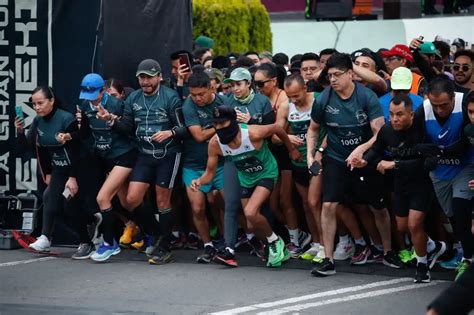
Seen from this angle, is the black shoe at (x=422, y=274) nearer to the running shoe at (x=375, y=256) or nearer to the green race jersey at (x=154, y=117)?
the running shoe at (x=375, y=256)

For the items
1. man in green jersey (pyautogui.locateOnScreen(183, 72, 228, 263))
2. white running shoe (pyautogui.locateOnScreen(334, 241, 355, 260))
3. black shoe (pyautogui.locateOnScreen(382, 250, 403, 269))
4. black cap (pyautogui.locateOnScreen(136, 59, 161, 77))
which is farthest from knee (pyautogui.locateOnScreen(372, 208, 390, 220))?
black cap (pyautogui.locateOnScreen(136, 59, 161, 77))

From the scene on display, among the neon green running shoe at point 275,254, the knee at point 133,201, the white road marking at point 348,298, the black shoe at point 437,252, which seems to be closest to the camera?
the white road marking at point 348,298

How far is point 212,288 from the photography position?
36.0 feet

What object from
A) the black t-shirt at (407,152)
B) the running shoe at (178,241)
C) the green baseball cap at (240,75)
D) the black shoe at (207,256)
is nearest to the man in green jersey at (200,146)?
the black shoe at (207,256)

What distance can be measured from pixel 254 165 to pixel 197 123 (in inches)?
32.4

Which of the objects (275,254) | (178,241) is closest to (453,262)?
(275,254)

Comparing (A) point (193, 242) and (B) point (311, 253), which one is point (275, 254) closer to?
(B) point (311, 253)

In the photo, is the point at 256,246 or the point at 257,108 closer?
the point at 257,108

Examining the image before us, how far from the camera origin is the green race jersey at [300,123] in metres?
12.2

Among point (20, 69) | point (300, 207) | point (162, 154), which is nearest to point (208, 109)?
point (162, 154)

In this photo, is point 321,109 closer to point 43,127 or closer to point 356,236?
point 356,236

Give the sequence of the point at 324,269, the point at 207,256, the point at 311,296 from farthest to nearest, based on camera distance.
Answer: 1. the point at 207,256
2. the point at 324,269
3. the point at 311,296

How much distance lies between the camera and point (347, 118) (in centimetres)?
1145

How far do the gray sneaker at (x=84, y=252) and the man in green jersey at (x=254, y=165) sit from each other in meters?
1.51
